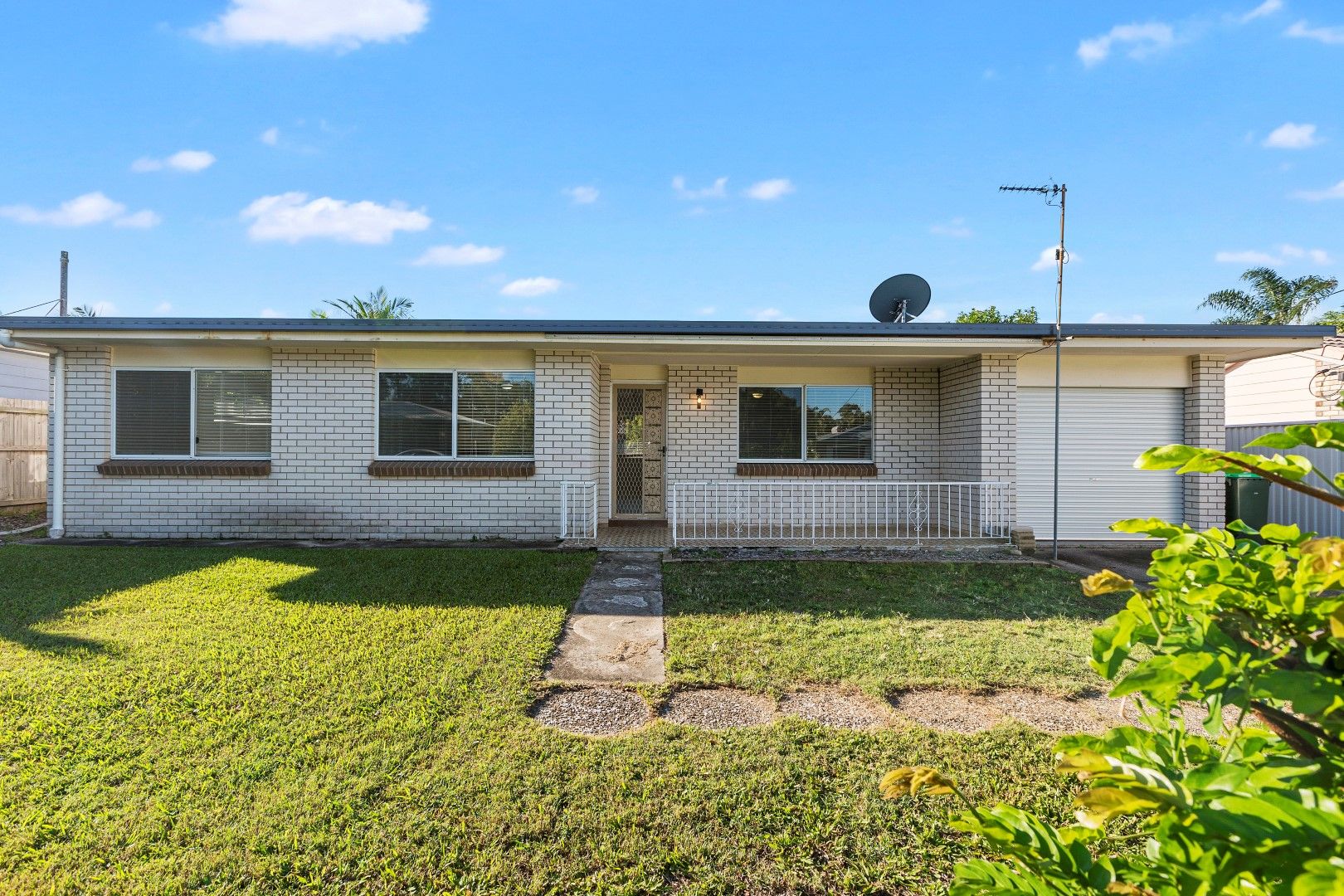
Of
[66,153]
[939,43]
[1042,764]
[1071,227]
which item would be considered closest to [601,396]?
[1071,227]

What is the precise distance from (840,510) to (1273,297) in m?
21.9

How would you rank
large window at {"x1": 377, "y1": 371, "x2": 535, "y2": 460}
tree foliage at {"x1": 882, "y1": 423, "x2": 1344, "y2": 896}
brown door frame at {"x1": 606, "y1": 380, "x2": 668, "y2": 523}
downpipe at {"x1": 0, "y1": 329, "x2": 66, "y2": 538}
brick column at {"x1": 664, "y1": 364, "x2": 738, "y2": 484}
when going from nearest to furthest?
tree foliage at {"x1": 882, "y1": 423, "x2": 1344, "y2": 896} → downpipe at {"x1": 0, "y1": 329, "x2": 66, "y2": 538} → large window at {"x1": 377, "y1": 371, "x2": 535, "y2": 460} → brick column at {"x1": 664, "y1": 364, "x2": 738, "y2": 484} → brown door frame at {"x1": 606, "y1": 380, "x2": 668, "y2": 523}

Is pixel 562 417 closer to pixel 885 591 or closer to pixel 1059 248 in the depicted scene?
pixel 885 591

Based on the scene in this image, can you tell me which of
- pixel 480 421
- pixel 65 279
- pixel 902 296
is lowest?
pixel 480 421

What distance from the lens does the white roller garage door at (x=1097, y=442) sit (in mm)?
9031

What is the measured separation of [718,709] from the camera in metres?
3.30

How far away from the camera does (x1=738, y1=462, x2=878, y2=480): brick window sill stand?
9.70 metres

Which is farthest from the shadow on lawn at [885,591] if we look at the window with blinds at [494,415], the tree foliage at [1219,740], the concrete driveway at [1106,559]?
A: the tree foliage at [1219,740]

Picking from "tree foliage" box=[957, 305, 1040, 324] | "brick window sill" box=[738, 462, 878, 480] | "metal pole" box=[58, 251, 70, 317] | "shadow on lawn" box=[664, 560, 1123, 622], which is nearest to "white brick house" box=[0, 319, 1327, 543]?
"brick window sill" box=[738, 462, 878, 480]

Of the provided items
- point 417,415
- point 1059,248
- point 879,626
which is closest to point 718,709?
point 879,626

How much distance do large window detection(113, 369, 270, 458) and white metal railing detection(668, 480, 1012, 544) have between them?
5954 mm

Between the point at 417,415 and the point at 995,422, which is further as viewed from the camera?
the point at 417,415

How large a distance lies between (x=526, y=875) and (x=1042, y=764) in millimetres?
2188

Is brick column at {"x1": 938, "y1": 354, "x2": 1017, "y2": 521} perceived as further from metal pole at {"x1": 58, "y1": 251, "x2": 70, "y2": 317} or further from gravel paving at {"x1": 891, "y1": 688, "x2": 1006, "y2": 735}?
metal pole at {"x1": 58, "y1": 251, "x2": 70, "y2": 317}
